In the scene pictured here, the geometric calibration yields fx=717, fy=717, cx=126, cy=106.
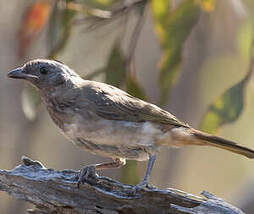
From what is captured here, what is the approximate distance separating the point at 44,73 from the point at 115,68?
1.12 meters

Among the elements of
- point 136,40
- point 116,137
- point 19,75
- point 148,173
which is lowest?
point 148,173

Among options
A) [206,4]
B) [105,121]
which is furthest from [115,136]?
[206,4]

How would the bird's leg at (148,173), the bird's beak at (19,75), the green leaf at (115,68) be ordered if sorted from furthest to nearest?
1. the green leaf at (115,68)
2. the bird's beak at (19,75)
3. the bird's leg at (148,173)

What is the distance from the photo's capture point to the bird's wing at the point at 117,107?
4477 millimetres

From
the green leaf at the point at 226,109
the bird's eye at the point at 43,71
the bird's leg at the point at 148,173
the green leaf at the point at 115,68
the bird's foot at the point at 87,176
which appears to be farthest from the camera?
the green leaf at the point at 115,68

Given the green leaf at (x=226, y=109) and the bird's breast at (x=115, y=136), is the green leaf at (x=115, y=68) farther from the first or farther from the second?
the bird's breast at (x=115, y=136)

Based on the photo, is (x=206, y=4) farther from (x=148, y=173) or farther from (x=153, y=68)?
(x=153, y=68)

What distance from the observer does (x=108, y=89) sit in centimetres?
470

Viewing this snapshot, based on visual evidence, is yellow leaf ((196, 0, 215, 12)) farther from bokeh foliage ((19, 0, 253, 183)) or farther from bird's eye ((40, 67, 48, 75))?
bird's eye ((40, 67, 48, 75))

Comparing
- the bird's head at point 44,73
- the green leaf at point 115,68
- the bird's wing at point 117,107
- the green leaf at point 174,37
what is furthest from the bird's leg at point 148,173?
the green leaf at point 115,68

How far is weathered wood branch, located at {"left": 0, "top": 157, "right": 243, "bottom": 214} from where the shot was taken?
13.4 ft

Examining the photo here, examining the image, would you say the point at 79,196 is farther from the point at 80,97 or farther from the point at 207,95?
the point at 207,95

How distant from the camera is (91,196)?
428cm

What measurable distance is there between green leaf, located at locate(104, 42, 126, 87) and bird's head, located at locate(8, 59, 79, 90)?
0.95 metres
